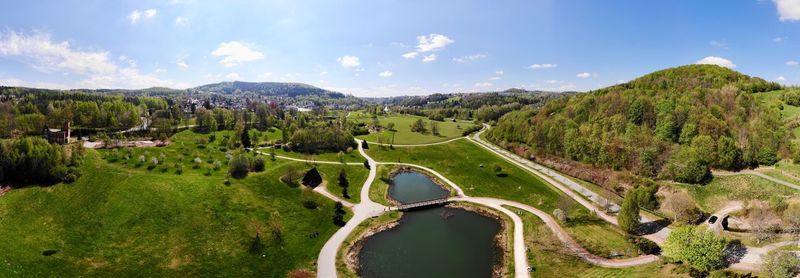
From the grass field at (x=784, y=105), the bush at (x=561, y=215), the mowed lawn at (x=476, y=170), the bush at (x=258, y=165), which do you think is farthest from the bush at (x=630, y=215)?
the bush at (x=258, y=165)

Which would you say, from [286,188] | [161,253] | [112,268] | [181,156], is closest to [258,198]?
[286,188]

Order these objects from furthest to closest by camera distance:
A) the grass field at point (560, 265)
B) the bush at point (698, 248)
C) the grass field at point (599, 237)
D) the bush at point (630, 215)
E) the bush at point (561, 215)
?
the bush at point (561, 215) < the bush at point (630, 215) < the grass field at point (599, 237) < the grass field at point (560, 265) < the bush at point (698, 248)

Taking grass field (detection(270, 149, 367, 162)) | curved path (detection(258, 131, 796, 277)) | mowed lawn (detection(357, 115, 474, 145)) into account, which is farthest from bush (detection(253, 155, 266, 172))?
mowed lawn (detection(357, 115, 474, 145))

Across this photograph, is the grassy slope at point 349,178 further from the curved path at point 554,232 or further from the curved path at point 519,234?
the curved path at point 554,232

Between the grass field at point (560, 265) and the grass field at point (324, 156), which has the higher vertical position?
the grass field at point (324, 156)

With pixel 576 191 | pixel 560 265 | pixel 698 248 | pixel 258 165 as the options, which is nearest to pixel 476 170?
pixel 576 191

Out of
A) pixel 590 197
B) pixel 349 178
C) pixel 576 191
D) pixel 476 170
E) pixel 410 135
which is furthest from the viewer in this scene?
pixel 410 135

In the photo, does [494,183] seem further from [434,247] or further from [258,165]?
[258,165]
